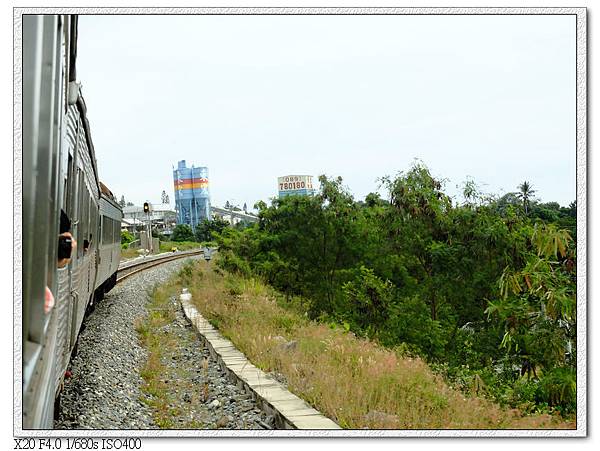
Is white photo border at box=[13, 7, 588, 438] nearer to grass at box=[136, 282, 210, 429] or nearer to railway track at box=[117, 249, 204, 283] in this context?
grass at box=[136, 282, 210, 429]

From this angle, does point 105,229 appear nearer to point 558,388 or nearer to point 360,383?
point 360,383

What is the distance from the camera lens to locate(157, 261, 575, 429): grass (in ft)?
15.0

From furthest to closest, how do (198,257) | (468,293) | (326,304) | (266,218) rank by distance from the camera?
(198,257) < (266,218) < (326,304) < (468,293)

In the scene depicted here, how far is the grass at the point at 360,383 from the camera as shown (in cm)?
458

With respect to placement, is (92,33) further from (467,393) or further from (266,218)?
(266,218)

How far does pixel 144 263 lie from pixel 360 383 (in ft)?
58.1

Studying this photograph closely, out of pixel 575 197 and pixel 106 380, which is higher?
pixel 575 197

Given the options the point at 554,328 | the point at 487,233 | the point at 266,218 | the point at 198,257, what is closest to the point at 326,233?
the point at 266,218

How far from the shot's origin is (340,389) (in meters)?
5.07

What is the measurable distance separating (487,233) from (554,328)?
4.29m

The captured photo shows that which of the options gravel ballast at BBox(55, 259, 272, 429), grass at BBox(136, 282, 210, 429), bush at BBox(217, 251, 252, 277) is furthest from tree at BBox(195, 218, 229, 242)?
gravel ballast at BBox(55, 259, 272, 429)

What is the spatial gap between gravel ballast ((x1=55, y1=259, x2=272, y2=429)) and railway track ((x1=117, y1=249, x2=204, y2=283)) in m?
8.66

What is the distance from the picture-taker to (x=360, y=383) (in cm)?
530

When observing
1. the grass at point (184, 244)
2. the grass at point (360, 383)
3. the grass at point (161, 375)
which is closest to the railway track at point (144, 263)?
the grass at point (184, 244)
